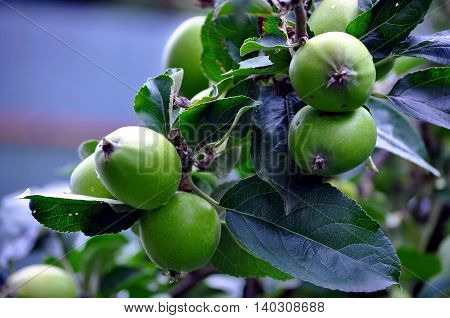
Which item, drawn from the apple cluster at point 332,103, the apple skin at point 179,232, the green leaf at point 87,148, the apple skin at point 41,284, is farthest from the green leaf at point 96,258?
the apple cluster at point 332,103

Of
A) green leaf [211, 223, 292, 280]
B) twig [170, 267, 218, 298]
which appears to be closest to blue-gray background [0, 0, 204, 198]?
twig [170, 267, 218, 298]

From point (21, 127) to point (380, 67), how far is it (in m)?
3.56

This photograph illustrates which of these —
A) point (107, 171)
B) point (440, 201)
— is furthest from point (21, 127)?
point (107, 171)

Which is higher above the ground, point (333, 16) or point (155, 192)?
point (333, 16)

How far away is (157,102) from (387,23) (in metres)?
0.28

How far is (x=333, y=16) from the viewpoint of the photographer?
662 millimetres

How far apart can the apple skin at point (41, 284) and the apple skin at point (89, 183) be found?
1.32 feet

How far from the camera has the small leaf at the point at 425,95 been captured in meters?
0.67

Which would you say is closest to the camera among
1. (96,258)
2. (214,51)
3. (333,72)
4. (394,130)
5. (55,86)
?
(333,72)

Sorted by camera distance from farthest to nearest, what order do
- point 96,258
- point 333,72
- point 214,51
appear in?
point 96,258 < point 214,51 < point 333,72

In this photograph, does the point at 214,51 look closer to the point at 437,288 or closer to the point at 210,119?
Answer: the point at 210,119

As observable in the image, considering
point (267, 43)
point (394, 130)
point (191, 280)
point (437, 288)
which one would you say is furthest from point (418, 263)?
point (267, 43)

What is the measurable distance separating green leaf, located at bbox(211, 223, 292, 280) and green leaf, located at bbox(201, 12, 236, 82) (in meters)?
0.22

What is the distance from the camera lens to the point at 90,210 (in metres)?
0.65
